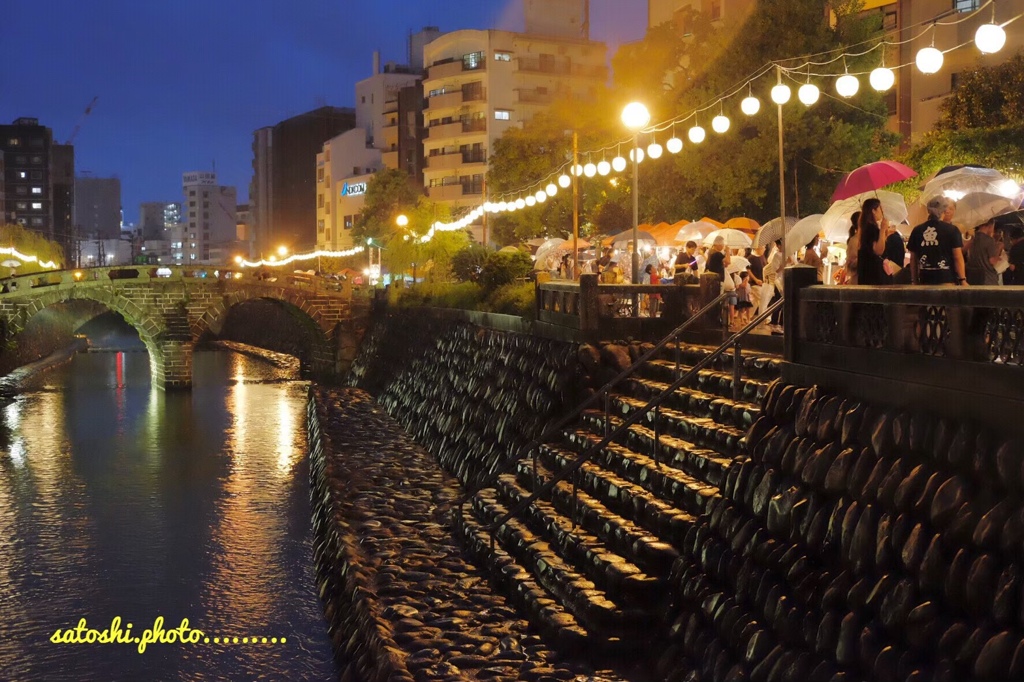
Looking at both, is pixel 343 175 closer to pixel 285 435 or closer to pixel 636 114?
pixel 285 435

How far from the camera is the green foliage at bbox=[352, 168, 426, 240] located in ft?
205

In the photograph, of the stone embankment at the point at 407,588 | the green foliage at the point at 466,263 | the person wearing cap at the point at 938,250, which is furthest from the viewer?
the green foliage at the point at 466,263

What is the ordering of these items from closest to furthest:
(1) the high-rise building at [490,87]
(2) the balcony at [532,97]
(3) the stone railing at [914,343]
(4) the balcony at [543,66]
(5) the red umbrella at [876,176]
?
(3) the stone railing at [914,343], (5) the red umbrella at [876,176], (1) the high-rise building at [490,87], (4) the balcony at [543,66], (2) the balcony at [532,97]

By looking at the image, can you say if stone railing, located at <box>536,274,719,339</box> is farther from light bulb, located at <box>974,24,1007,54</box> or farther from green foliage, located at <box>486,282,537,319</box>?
light bulb, located at <box>974,24,1007,54</box>

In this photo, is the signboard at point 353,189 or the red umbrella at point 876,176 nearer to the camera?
the red umbrella at point 876,176

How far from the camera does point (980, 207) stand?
1384cm

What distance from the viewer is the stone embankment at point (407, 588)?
34.1 feet

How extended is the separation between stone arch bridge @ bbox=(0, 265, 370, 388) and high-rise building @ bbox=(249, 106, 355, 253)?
172ft

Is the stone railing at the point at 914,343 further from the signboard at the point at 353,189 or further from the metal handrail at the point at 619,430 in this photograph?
the signboard at the point at 353,189

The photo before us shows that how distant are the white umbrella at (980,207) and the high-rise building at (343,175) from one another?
6353 cm

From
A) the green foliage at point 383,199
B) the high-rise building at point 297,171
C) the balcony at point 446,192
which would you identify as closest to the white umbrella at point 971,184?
the balcony at point 446,192

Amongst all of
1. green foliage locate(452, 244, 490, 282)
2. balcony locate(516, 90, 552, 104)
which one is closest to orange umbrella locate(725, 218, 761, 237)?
green foliage locate(452, 244, 490, 282)

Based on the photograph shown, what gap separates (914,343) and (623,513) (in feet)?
13.7

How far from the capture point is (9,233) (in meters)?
68.8
